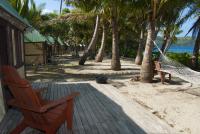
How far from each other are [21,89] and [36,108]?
0.37m

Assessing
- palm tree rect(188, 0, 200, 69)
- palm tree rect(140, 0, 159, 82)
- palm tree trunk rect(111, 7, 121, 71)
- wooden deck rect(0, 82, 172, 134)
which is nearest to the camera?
wooden deck rect(0, 82, 172, 134)

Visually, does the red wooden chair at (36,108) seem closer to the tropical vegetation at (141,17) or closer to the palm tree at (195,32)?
the tropical vegetation at (141,17)

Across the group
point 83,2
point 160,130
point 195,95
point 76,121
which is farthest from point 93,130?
point 83,2

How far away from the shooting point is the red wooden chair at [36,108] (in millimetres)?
4293

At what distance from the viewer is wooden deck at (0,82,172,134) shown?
211 inches

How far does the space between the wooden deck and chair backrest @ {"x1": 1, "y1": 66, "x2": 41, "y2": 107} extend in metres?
1.00

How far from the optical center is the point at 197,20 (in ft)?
60.1

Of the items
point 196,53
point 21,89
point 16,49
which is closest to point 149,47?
point 16,49

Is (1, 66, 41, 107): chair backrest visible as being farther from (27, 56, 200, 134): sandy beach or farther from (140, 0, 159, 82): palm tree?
(140, 0, 159, 82): palm tree

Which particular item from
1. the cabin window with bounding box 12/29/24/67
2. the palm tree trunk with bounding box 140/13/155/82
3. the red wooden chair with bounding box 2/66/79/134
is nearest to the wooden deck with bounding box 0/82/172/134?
the red wooden chair with bounding box 2/66/79/134

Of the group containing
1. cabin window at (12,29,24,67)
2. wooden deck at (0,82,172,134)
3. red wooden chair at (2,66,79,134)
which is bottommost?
wooden deck at (0,82,172,134)

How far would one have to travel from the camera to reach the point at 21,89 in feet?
14.4

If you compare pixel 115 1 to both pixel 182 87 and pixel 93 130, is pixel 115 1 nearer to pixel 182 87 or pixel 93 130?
pixel 182 87

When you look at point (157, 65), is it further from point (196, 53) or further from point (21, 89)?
point (21, 89)
